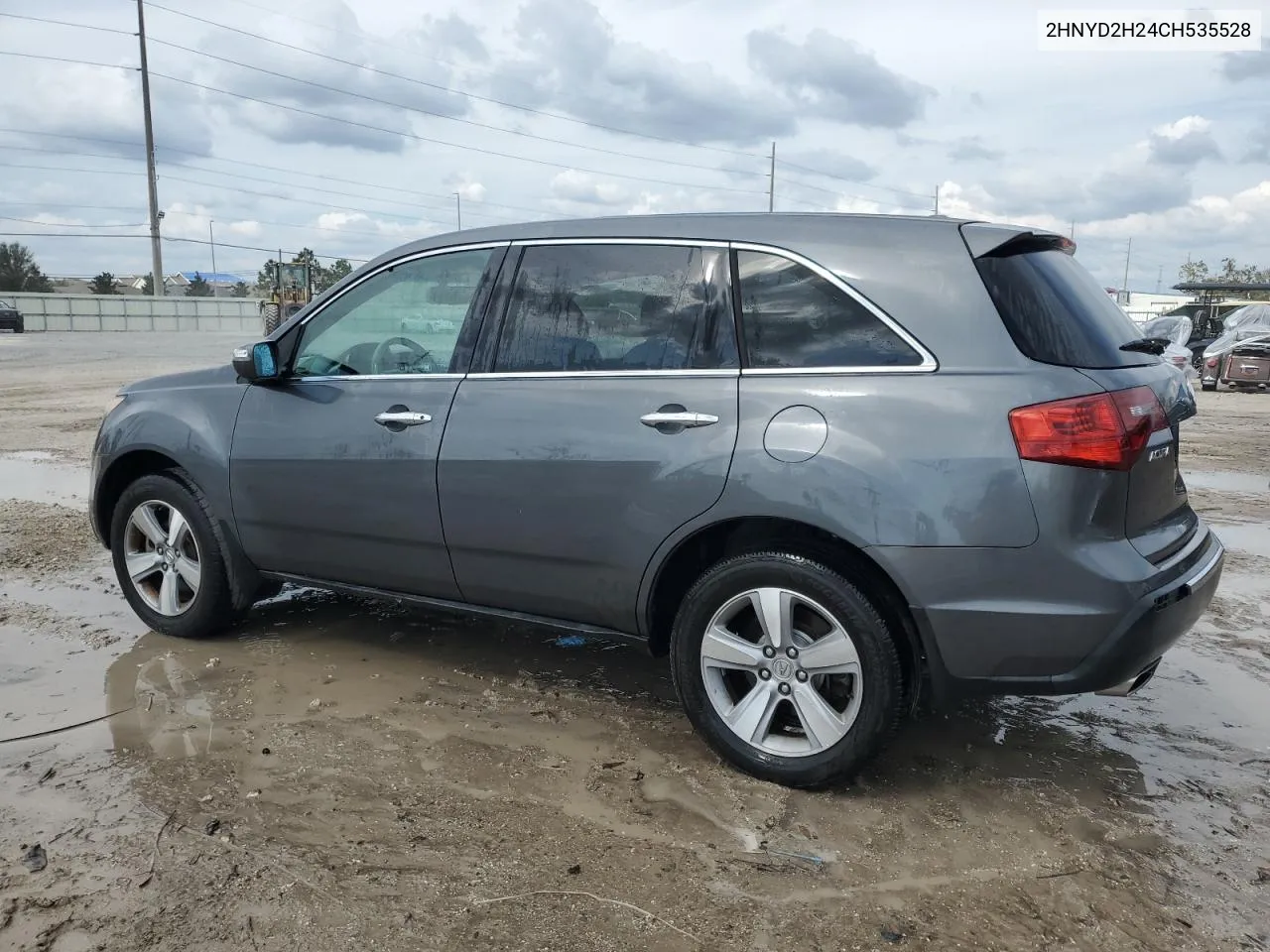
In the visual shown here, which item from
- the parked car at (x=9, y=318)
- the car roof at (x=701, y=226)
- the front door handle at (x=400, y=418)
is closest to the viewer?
the car roof at (x=701, y=226)

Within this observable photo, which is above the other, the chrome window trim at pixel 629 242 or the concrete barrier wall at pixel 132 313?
the chrome window trim at pixel 629 242

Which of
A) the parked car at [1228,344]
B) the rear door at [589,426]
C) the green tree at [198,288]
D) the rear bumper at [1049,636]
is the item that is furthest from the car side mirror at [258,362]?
the green tree at [198,288]

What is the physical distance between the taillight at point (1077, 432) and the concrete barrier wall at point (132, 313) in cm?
5192

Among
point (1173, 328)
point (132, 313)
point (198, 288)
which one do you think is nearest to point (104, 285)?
point (198, 288)

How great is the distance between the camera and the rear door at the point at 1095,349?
Result: 9.96 ft

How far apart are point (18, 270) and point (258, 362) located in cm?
8300

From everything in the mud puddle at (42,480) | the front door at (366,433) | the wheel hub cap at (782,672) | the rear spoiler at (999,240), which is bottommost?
the mud puddle at (42,480)

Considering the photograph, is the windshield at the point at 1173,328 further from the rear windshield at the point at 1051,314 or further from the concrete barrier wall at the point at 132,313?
the concrete barrier wall at the point at 132,313

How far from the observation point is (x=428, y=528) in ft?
12.8

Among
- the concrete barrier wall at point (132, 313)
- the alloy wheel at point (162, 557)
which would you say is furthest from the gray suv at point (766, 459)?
the concrete barrier wall at point (132, 313)

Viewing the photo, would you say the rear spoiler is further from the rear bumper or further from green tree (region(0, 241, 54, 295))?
green tree (region(0, 241, 54, 295))

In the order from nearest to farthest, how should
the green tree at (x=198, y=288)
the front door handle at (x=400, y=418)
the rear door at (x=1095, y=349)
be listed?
the rear door at (x=1095, y=349)
the front door handle at (x=400, y=418)
the green tree at (x=198, y=288)

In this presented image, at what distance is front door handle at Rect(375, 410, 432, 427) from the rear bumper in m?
1.84

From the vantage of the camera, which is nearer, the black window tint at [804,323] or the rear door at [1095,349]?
the rear door at [1095,349]
